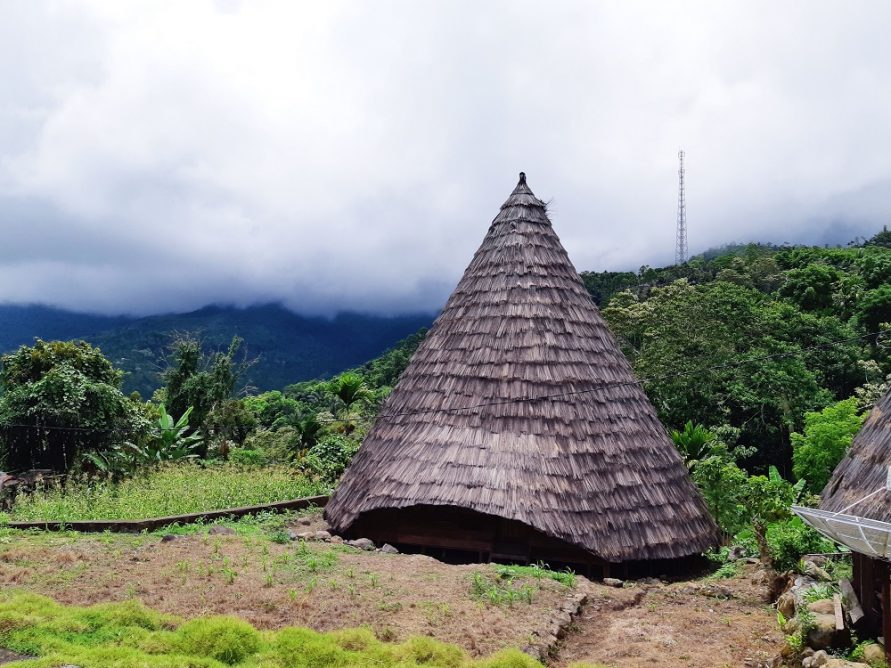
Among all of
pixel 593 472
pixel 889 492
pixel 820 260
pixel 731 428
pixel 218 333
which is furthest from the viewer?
pixel 218 333

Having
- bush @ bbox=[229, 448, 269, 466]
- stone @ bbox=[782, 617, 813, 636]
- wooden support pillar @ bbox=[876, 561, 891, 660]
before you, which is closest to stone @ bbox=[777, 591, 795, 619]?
stone @ bbox=[782, 617, 813, 636]

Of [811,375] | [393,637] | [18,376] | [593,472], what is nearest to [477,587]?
[393,637]

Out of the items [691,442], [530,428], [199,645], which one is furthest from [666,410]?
[199,645]

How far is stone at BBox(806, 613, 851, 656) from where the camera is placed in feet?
19.7

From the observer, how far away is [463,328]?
11.3 meters

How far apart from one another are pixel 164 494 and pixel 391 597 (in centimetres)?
790

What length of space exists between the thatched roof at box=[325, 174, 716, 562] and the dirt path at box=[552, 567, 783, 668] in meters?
0.92

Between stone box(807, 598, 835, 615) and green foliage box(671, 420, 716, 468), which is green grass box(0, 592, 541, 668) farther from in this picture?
green foliage box(671, 420, 716, 468)

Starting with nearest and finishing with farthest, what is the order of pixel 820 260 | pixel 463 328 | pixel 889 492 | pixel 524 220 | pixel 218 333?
pixel 889 492 → pixel 463 328 → pixel 524 220 → pixel 820 260 → pixel 218 333

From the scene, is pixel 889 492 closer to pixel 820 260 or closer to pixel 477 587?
pixel 477 587

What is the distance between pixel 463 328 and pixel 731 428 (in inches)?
551

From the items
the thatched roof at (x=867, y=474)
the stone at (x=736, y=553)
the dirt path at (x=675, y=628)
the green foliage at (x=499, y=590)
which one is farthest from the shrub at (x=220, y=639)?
the stone at (x=736, y=553)

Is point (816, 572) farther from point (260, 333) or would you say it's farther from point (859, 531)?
point (260, 333)

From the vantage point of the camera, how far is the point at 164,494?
13.4m
